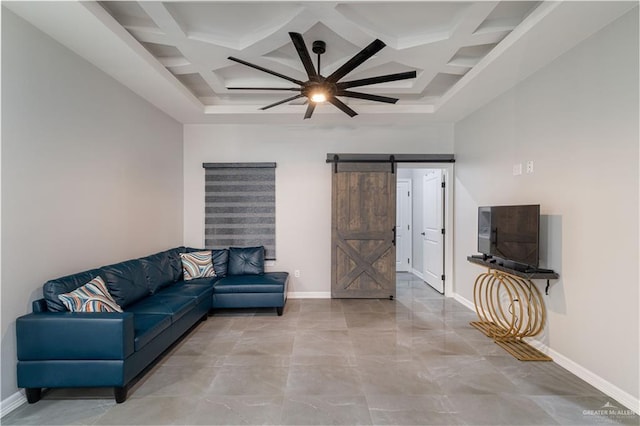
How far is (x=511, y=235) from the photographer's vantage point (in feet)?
9.94

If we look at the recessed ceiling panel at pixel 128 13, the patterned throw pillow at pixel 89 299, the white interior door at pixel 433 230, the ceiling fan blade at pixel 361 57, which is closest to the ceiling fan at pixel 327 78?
the ceiling fan blade at pixel 361 57

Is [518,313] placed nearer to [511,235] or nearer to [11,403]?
[511,235]

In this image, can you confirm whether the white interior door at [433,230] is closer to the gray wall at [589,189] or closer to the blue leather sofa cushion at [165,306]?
the gray wall at [589,189]

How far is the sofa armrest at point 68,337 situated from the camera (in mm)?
2064

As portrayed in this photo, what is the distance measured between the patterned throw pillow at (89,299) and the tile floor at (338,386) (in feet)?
2.16

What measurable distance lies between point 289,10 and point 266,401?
306 centimetres

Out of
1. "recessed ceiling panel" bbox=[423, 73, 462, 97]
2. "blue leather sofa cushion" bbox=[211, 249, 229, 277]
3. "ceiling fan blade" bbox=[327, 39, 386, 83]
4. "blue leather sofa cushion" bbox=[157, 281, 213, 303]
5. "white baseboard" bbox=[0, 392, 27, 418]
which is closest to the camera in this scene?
"white baseboard" bbox=[0, 392, 27, 418]

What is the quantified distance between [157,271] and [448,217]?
4320mm

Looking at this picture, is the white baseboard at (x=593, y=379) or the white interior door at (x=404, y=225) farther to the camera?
the white interior door at (x=404, y=225)

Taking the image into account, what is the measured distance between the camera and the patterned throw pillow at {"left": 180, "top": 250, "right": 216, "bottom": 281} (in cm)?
416

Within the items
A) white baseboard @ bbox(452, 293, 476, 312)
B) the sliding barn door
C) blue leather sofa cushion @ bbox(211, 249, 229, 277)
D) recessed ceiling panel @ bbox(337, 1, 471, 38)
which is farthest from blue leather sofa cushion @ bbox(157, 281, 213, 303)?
white baseboard @ bbox(452, 293, 476, 312)

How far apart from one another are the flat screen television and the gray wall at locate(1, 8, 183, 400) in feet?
A: 13.7

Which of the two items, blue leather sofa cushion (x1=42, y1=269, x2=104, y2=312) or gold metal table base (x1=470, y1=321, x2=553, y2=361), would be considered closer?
blue leather sofa cushion (x1=42, y1=269, x2=104, y2=312)

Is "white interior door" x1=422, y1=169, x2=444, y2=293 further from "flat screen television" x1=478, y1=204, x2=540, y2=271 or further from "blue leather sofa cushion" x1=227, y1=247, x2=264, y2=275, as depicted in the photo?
"blue leather sofa cushion" x1=227, y1=247, x2=264, y2=275
